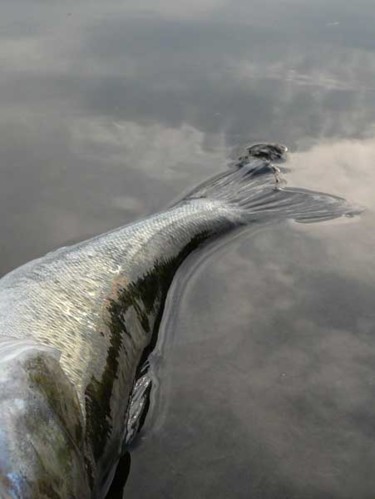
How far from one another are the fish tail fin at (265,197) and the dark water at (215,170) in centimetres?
15

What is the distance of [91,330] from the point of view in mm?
3471

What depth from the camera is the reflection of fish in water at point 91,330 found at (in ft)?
7.84

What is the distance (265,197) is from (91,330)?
2.72 m

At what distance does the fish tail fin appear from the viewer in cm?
560

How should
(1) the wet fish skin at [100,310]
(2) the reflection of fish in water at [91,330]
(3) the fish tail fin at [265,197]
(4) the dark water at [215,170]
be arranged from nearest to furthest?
(2) the reflection of fish in water at [91,330]
(1) the wet fish skin at [100,310]
(4) the dark water at [215,170]
(3) the fish tail fin at [265,197]

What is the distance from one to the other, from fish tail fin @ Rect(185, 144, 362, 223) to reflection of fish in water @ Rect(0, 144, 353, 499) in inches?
0.5

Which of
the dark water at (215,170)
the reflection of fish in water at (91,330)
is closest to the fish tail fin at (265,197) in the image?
the reflection of fish in water at (91,330)

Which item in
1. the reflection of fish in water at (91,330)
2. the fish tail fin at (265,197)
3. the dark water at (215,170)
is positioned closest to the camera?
the reflection of fish in water at (91,330)

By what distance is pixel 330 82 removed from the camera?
25.6 feet

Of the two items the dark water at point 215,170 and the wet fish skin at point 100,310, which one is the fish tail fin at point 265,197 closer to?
the dark water at point 215,170

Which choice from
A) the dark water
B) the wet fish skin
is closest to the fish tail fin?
the dark water

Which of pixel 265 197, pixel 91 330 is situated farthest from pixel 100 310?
pixel 265 197

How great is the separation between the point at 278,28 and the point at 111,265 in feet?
19.1

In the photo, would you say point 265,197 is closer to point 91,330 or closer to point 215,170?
point 215,170
